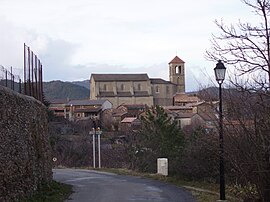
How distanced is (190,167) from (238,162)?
13.1 metres

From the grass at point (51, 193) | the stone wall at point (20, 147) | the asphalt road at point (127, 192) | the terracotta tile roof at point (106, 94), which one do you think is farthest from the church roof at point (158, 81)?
the stone wall at point (20, 147)

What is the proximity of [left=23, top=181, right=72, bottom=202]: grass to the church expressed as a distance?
132 m

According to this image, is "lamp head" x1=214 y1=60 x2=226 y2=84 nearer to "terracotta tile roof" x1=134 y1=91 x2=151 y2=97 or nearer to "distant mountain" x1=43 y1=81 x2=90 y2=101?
"distant mountain" x1=43 y1=81 x2=90 y2=101

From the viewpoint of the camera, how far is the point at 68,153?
60.6 metres

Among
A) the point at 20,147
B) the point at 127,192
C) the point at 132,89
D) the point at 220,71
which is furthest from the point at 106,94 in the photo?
the point at 220,71

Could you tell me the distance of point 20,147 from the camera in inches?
706

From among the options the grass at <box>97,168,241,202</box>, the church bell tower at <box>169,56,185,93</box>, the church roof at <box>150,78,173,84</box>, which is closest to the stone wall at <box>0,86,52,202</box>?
the grass at <box>97,168,241,202</box>

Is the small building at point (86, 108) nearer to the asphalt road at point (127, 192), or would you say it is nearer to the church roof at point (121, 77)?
the church roof at point (121, 77)

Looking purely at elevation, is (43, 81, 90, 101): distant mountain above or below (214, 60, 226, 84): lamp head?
above

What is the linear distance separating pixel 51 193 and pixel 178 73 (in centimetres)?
15262

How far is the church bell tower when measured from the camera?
17162cm

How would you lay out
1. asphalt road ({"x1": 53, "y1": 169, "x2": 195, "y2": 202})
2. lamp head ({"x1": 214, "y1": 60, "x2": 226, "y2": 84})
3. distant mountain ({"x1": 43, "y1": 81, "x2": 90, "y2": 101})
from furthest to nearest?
distant mountain ({"x1": 43, "y1": 81, "x2": 90, "y2": 101}), asphalt road ({"x1": 53, "y1": 169, "x2": 195, "y2": 202}), lamp head ({"x1": 214, "y1": 60, "x2": 226, "y2": 84})

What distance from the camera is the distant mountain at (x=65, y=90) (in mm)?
160262

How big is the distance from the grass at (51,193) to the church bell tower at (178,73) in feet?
483
